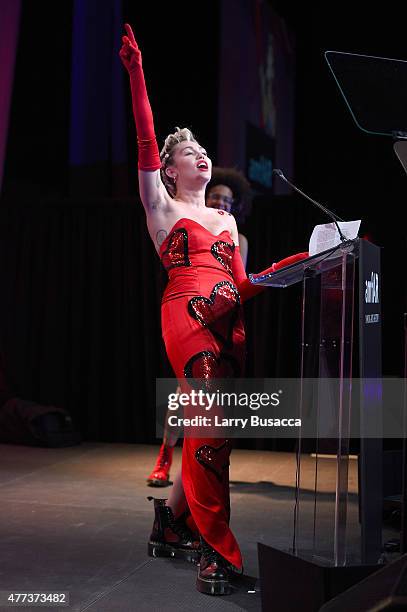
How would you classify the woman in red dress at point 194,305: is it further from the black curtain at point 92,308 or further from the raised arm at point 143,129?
the black curtain at point 92,308

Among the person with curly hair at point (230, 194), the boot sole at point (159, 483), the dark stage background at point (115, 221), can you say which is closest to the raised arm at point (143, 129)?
the person with curly hair at point (230, 194)

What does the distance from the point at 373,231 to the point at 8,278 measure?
3.13 metres

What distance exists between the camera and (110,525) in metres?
3.31

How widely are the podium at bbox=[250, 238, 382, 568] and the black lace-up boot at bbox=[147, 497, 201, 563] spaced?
730 millimetres

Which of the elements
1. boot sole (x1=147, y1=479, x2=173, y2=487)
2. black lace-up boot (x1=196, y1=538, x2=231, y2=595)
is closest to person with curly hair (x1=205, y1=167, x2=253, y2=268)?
boot sole (x1=147, y1=479, x2=173, y2=487)

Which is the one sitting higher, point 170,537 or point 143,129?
point 143,129

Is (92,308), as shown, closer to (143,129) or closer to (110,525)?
(110,525)

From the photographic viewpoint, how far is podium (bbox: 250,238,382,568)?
1953mm

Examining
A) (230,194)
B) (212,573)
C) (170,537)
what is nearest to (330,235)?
(212,573)

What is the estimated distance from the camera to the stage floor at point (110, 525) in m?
2.35

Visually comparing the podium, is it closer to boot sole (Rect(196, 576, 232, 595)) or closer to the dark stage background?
boot sole (Rect(196, 576, 232, 595))

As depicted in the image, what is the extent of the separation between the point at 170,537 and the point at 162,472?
5.38 ft

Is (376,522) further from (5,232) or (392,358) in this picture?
(5,232)

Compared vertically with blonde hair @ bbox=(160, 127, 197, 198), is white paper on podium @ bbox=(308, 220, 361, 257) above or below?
below
